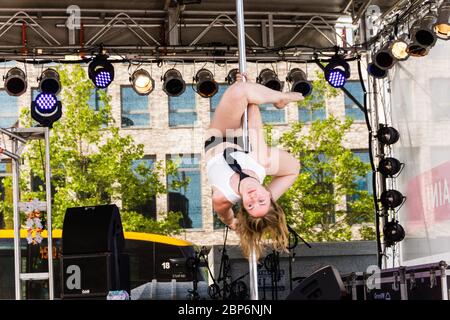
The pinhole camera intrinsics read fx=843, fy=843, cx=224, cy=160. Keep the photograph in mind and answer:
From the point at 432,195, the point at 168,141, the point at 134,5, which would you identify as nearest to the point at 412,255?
the point at 432,195

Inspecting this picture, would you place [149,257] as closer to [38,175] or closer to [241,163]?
[38,175]

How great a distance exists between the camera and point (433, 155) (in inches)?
320

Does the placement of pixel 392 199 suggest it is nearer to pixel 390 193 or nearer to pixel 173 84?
pixel 390 193

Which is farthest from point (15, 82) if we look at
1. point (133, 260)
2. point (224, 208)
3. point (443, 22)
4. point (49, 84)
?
point (133, 260)

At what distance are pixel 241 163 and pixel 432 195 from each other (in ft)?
16.1

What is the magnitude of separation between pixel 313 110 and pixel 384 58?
11.8m

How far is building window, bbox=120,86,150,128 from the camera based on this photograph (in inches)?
792

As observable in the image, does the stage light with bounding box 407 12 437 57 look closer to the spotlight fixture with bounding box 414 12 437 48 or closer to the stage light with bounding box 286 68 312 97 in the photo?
the spotlight fixture with bounding box 414 12 437 48

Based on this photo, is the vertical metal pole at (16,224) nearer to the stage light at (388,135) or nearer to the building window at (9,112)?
the stage light at (388,135)

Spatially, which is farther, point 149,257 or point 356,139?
point 356,139

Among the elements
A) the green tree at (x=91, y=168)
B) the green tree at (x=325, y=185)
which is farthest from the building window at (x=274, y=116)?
the green tree at (x=91, y=168)

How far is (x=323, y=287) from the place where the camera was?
9.83ft

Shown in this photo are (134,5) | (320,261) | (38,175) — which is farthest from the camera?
(38,175)

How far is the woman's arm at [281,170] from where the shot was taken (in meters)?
3.57
